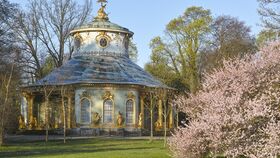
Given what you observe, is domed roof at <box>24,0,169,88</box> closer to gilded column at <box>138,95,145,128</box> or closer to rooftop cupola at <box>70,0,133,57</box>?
rooftop cupola at <box>70,0,133,57</box>

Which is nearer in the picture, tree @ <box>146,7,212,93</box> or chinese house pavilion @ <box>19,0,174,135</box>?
chinese house pavilion @ <box>19,0,174,135</box>

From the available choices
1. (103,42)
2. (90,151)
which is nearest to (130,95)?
(103,42)

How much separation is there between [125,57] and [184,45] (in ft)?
37.0

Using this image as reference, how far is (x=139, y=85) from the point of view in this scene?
4156 cm

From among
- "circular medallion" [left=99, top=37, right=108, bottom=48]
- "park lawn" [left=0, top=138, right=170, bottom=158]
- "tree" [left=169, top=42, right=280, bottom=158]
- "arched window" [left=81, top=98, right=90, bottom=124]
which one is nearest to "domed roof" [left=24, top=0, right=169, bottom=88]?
"circular medallion" [left=99, top=37, right=108, bottom=48]

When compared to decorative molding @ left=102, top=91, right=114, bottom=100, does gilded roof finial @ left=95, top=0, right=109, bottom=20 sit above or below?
above

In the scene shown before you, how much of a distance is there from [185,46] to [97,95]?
60.5 feet

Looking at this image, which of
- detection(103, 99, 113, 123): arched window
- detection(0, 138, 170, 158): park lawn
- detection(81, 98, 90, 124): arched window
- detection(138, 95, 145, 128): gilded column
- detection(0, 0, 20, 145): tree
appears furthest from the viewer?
detection(138, 95, 145, 128): gilded column

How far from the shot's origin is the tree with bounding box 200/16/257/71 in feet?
155

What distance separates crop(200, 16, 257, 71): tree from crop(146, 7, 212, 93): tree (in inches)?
45.0

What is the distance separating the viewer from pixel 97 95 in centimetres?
4084

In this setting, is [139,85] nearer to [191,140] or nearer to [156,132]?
[156,132]

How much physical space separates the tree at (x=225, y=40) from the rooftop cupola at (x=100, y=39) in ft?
27.4

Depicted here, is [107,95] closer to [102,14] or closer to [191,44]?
[102,14]
